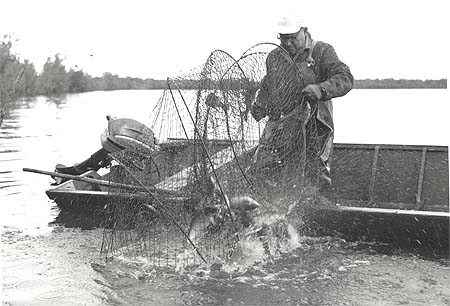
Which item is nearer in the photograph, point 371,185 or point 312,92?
point 312,92

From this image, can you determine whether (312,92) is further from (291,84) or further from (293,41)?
(293,41)

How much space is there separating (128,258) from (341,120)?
20.6 meters

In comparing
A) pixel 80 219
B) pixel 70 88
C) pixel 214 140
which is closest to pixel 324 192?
pixel 214 140

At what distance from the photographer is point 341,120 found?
25953mm

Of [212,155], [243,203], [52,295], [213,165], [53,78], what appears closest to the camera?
[52,295]

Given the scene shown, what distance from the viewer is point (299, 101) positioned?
664 centimetres

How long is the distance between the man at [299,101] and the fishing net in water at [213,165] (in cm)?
1

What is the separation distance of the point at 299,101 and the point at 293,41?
0.64 metres

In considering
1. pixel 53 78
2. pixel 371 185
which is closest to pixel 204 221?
pixel 371 185

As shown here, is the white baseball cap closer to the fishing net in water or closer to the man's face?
the man's face

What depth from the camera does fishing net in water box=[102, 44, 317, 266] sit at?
5.86m

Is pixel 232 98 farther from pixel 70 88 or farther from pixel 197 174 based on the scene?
pixel 70 88

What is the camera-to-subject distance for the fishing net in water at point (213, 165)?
586 cm

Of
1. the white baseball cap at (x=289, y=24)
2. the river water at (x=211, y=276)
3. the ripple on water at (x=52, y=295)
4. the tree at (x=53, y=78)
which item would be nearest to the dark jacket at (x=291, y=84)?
the white baseball cap at (x=289, y=24)
